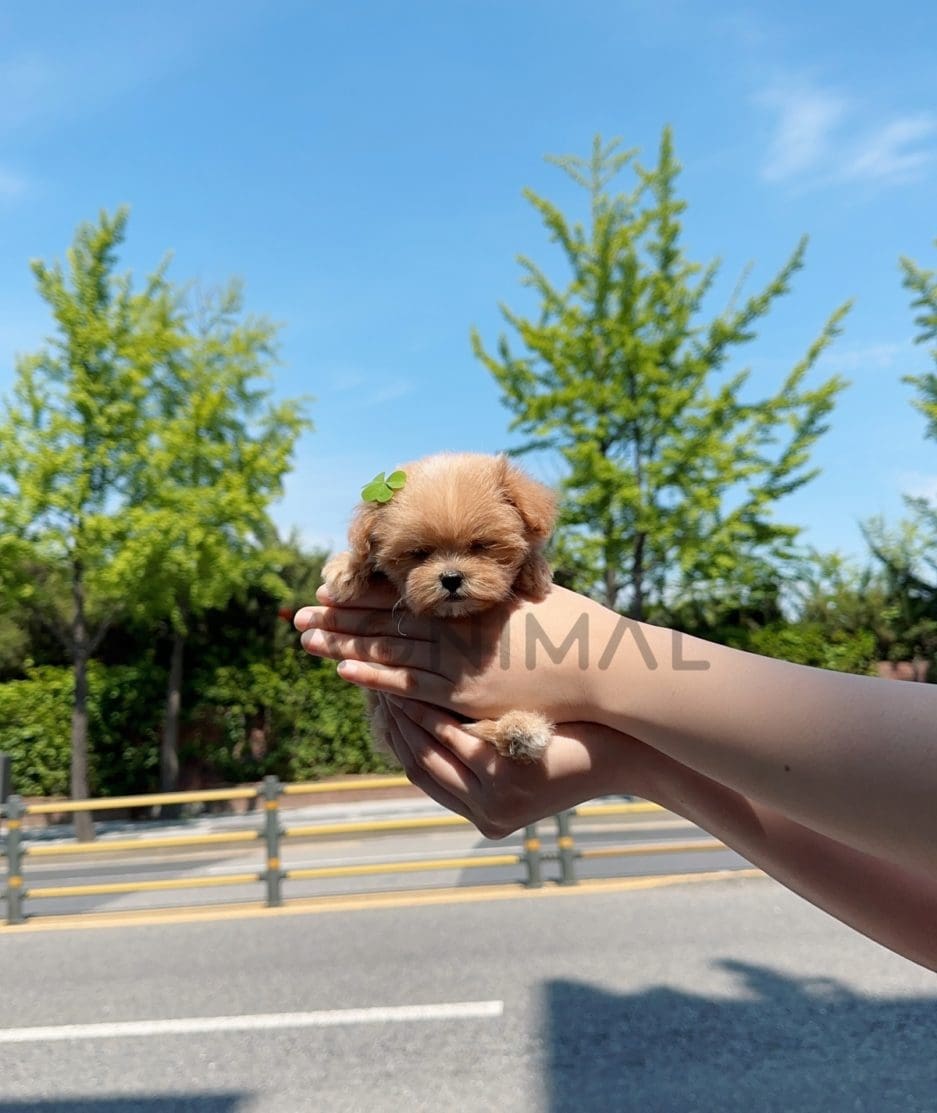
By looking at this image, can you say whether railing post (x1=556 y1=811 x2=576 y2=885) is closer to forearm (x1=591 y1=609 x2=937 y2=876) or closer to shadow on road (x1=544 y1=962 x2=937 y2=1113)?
shadow on road (x1=544 y1=962 x2=937 y2=1113)

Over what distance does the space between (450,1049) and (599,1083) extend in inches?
37.0

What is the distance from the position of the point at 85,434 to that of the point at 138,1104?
12.5 metres

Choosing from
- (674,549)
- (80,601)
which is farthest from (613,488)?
(80,601)

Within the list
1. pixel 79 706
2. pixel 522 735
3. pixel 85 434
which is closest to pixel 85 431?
pixel 85 434

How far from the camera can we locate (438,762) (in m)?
1.87

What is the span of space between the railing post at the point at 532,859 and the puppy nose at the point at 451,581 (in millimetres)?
7309

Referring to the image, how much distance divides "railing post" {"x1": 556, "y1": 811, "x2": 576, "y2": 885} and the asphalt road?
0.91 meters

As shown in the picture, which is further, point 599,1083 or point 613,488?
point 613,488

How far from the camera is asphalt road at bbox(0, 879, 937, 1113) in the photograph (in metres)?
4.55

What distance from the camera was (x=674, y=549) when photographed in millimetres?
16531

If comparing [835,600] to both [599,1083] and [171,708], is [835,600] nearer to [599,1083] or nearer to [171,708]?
[171,708]

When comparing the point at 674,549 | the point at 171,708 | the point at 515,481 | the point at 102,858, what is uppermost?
the point at 674,549

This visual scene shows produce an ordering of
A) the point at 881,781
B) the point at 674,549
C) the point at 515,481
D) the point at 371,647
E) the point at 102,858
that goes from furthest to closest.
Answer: the point at 674,549 → the point at 102,858 → the point at 515,481 → the point at 371,647 → the point at 881,781

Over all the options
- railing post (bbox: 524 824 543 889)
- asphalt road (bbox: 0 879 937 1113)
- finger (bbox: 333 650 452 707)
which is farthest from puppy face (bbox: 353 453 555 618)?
railing post (bbox: 524 824 543 889)
